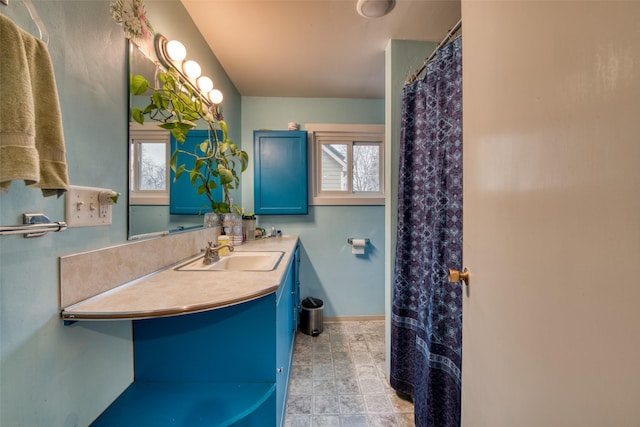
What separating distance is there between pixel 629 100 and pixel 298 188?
7.36 feet

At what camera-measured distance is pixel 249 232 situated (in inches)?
90.1

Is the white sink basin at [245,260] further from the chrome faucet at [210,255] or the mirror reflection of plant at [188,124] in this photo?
the mirror reflection of plant at [188,124]

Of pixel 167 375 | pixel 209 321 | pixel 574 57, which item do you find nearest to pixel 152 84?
pixel 209 321

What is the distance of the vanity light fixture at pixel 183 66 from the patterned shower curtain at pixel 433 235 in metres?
1.28

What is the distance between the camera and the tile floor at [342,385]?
1.42 m

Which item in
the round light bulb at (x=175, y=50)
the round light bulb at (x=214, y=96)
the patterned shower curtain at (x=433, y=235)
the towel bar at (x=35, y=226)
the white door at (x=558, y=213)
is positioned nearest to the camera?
the white door at (x=558, y=213)

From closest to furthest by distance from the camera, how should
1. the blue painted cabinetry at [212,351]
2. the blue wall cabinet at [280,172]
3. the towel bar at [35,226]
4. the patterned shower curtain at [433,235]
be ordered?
the towel bar at [35,226] → the blue painted cabinetry at [212,351] → the patterned shower curtain at [433,235] → the blue wall cabinet at [280,172]

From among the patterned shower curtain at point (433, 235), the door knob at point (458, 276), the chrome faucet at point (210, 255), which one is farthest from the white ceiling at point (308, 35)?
the door knob at point (458, 276)

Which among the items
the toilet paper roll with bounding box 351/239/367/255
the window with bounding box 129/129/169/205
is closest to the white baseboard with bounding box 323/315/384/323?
the toilet paper roll with bounding box 351/239/367/255

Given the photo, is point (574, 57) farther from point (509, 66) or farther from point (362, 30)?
point (362, 30)

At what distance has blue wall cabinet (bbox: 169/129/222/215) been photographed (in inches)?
50.1

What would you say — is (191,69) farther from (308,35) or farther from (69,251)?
(69,251)

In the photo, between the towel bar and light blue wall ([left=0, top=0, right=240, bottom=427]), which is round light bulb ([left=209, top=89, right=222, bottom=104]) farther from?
the towel bar

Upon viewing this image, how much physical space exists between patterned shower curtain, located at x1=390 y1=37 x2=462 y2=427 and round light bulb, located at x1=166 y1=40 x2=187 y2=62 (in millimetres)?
1303
